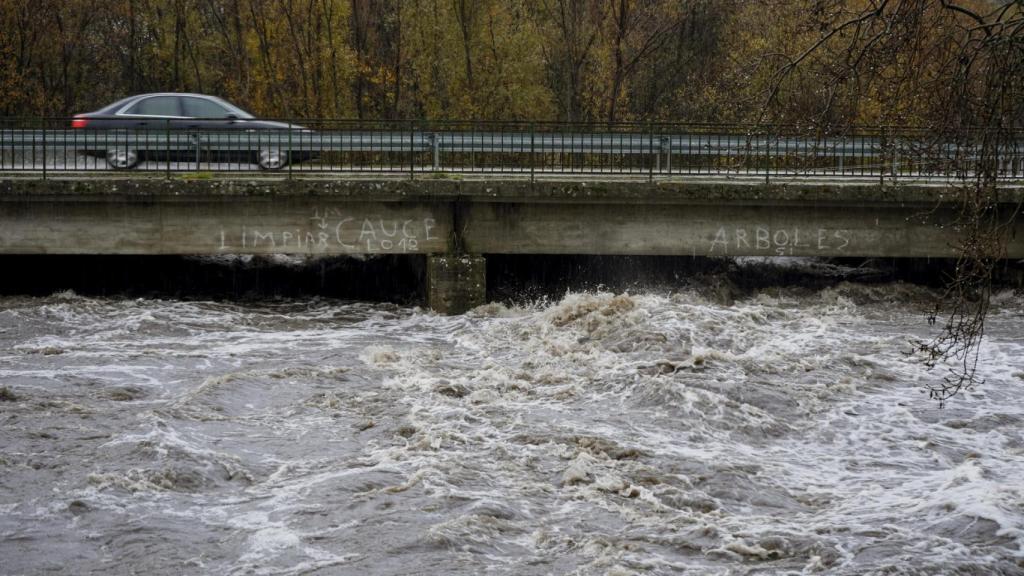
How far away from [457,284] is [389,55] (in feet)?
64.3

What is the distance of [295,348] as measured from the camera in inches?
669

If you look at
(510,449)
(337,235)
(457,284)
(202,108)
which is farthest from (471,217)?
(510,449)

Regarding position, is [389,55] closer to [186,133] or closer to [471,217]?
[186,133]

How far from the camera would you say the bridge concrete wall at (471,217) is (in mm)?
19797

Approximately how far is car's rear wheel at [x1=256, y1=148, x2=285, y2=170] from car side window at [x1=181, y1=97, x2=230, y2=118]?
1578 millimetres

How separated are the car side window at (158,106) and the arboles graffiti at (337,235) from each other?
4546 mm

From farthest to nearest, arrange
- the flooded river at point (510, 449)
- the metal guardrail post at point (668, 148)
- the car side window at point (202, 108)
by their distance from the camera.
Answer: the car side window at point (202, 108) → the metal guardrail post at point (668, 148) → the flooded river at point (510, 449)

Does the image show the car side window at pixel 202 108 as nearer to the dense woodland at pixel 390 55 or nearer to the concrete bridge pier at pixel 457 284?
the concrete bridge pier at pixel 457 284

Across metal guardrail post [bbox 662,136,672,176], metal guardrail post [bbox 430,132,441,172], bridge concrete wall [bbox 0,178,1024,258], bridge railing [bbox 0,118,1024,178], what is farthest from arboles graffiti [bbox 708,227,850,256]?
metal guardrail post [bbox 430,132,441,172]

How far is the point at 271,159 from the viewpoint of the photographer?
22.5 m

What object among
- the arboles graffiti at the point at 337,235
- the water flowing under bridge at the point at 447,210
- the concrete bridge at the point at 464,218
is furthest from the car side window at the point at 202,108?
the arboles graffiti at the point at 337,235

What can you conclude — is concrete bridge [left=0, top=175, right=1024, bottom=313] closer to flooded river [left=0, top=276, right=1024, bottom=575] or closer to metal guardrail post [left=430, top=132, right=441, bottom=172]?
metal guardrail post [left=430, top=132, right=441, bottom=172]

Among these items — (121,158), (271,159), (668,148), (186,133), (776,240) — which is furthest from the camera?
(271,159)

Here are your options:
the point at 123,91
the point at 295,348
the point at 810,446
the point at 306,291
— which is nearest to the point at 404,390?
the point at 295,348
